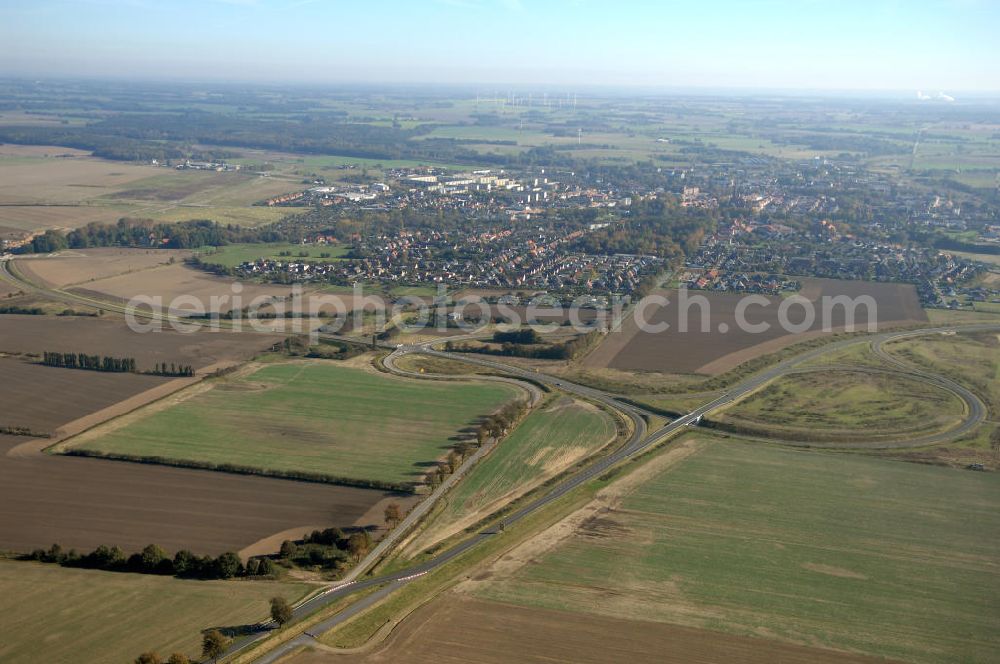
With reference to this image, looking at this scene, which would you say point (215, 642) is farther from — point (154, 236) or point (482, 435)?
point (154, 236)

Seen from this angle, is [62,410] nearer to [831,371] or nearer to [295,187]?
[831,371]

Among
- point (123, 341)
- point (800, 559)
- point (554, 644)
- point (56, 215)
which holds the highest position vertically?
point (56, 215)

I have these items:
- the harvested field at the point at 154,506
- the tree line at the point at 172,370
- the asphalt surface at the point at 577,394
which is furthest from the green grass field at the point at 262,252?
the harvested field at the point at 154,506

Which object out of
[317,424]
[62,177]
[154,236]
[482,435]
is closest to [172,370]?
[317,424]

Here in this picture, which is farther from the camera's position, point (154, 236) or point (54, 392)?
point (154, 236)

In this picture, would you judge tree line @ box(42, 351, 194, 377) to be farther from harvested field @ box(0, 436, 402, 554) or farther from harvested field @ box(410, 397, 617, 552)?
harvested field @ box(410, 397, 617, 552)

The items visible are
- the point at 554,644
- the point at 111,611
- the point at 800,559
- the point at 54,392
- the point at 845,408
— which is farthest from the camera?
the point at 845,408
